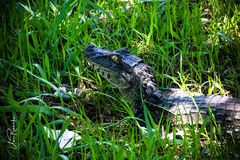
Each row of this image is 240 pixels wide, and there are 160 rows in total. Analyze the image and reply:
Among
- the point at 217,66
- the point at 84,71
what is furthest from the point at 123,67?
the point at 217,66

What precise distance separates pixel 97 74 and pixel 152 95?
50 cm

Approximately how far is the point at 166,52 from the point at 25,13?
1224 millimetres

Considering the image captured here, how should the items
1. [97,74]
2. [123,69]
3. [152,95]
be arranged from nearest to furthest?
[152,95], [123,69], [97,74]

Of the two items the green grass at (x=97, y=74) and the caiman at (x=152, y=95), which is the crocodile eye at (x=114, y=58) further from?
the green grass at (x=97, y=74)

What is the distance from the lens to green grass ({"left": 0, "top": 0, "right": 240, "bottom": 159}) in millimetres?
3480

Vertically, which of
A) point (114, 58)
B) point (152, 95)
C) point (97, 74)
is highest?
point (114, 58)

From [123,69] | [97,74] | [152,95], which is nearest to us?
[152,95]

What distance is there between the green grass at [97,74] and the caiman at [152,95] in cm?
11

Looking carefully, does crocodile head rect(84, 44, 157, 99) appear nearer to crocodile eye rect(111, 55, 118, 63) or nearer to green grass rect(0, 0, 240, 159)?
crocodile eye rect(111, 55, 118, 63)

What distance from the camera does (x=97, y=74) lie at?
4449 millimetres

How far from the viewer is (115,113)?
4172 millimetres

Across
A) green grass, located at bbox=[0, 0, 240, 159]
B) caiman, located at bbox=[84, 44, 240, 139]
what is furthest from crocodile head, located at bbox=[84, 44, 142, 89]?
Result: green grass, located at bbox=[0, 0, 240, 159]

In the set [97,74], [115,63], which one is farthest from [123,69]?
[97,74]

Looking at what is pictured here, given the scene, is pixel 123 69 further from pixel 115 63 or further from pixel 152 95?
pixel 152 95
